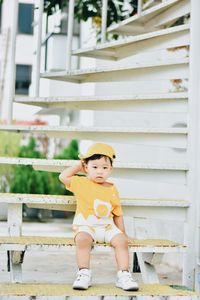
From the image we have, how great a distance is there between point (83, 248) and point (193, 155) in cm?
109

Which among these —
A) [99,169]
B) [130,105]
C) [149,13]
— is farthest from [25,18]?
[99,169]

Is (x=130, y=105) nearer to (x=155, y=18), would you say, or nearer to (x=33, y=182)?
(x=155, y=18)

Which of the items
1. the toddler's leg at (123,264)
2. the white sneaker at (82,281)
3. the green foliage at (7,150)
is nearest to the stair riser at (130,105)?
the toddler's leg at (123,264)

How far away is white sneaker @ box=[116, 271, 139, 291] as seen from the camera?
9.33 feet

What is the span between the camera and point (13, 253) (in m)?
3.08

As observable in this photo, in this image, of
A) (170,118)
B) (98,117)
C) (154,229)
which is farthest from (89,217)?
(98,117)

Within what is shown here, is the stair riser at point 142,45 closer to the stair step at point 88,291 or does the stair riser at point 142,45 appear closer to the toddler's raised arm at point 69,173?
the toddler's raised arm at point 69,173

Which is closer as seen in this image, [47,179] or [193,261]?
[193,261]

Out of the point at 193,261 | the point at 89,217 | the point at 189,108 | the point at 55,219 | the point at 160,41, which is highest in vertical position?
the point at 160,41

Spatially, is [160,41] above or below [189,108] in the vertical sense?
above

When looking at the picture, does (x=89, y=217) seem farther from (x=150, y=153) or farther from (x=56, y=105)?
(x=150, y=153)

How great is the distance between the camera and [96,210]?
3.18 m

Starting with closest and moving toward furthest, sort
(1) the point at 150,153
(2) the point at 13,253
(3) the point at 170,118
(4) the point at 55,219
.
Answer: (2) the point at 13,253 < (3) the point at 170,118 < (1) the point at 150,153 < (4) the point at 55,219

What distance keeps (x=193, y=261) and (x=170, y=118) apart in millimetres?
2800
